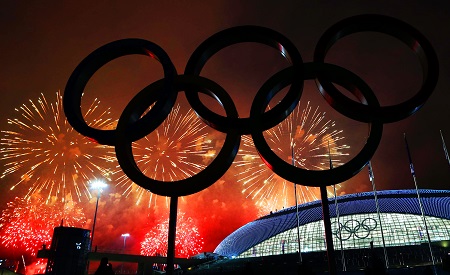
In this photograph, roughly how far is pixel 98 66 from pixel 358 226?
138ft

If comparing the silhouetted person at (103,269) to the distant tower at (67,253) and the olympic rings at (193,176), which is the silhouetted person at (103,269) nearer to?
the olympic rings at (193,176)

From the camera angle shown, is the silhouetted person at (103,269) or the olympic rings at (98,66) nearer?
the silhouetted person at (103,269)

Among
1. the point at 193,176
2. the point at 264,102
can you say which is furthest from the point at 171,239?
the point at 264,102

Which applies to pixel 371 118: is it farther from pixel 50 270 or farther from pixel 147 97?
pixel 50 270

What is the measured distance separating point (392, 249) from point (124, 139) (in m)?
39.9

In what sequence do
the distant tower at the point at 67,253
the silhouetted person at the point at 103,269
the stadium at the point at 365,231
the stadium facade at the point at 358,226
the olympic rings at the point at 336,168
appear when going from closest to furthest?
the silhouetted person at the point at 103,269
the olympic rings at the point at 336,168
the distant tower at the point at 67,253
the stadium at the point at 365,231
the stadium facade at the point at 358,226

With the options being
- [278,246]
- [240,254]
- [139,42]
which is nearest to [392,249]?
[278,246]

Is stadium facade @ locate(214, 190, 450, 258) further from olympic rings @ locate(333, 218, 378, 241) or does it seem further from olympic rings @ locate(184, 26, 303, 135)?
olympic rings @ locate(184, 26, 303, 135)

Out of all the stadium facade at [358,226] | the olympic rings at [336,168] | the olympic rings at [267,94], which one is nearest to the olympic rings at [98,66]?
the olympic rings at [267,94]

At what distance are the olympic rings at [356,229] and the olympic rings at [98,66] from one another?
3669 centimetres

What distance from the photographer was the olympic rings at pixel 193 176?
19.3 metres

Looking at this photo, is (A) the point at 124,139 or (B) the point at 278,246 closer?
(A) the point at 124,139

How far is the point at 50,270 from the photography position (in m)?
26.9

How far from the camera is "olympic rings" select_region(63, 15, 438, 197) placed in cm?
1888
